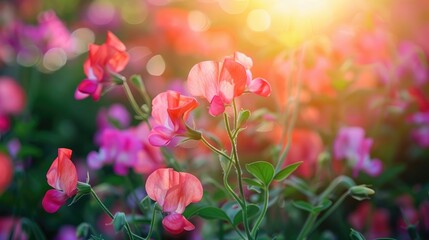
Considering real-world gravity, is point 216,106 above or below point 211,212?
above

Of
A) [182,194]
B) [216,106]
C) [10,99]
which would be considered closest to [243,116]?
[216,106]

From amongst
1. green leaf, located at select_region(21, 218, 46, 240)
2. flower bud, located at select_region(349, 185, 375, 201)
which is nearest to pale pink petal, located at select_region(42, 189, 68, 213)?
green leaf, located at select_region(21, 218, 46, 240)

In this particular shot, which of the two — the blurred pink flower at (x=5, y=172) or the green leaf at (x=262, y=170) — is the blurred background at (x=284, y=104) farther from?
the green leaf at (x=262, y=170)

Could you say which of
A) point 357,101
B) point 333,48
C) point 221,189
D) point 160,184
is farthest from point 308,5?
point 160,184

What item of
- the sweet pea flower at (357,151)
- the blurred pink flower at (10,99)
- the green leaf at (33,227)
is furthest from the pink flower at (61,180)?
the blurred pink flower at (10,99)

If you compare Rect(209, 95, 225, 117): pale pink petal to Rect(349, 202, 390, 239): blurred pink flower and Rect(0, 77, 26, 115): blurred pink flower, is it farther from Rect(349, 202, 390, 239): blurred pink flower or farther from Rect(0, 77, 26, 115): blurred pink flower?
Rect(0, 77, 26, 115): blurred pink flower

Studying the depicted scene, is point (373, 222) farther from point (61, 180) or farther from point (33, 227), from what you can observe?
point (61, 180)
